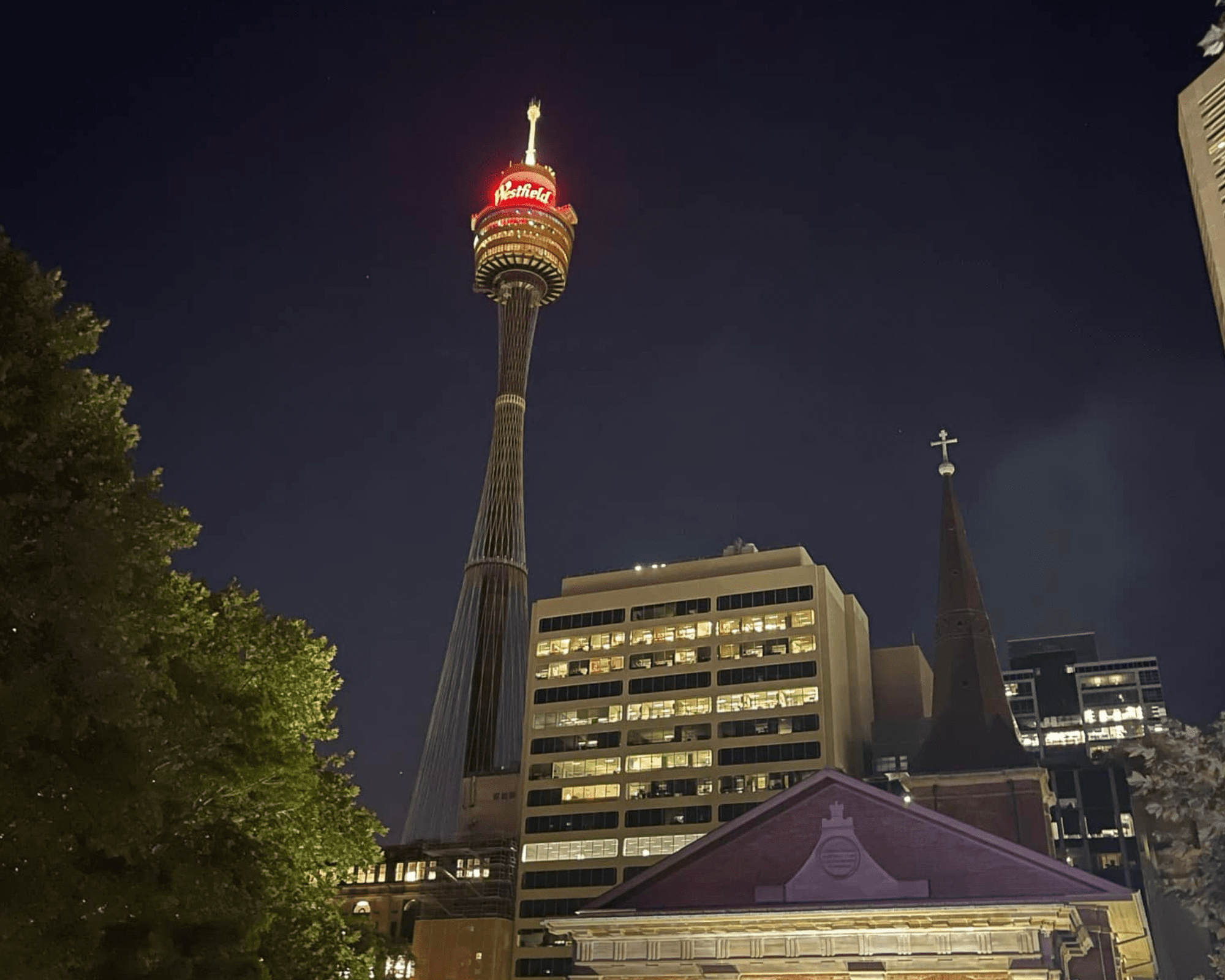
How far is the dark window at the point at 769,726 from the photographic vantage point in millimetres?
125875

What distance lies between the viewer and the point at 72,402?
67.5 feet

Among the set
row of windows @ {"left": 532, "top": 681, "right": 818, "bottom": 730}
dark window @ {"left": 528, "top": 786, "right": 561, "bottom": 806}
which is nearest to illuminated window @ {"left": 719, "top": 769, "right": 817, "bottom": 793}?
row of windows @ {"left": 532, "top": 681, "right": 818, "bottom": 730}

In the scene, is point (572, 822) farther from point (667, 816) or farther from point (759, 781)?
point (759, 781)

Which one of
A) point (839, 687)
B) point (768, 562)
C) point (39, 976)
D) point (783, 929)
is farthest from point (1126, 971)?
point (768, 562)

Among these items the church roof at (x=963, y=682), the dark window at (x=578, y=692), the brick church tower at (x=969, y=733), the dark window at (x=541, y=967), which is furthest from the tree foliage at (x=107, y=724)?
the dark window at (x=578, y=692)

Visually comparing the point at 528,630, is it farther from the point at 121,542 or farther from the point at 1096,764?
the point at 121,542

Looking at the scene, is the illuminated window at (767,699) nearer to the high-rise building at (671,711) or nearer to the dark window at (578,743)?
the high-rise building at (671,711)

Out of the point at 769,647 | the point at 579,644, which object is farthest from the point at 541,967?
the point at 769,647

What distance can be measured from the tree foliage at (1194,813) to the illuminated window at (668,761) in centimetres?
11367

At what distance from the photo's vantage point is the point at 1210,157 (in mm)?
10930

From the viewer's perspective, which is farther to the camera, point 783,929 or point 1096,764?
point 1096,764

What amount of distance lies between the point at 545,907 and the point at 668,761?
19.4 meters

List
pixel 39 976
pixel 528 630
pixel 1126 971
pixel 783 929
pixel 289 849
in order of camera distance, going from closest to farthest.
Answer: pixel 39 976
pixel 289 849
pixel 783 929
pixel 1126 971
pixel 528 630

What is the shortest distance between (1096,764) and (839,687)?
36.7 meters
